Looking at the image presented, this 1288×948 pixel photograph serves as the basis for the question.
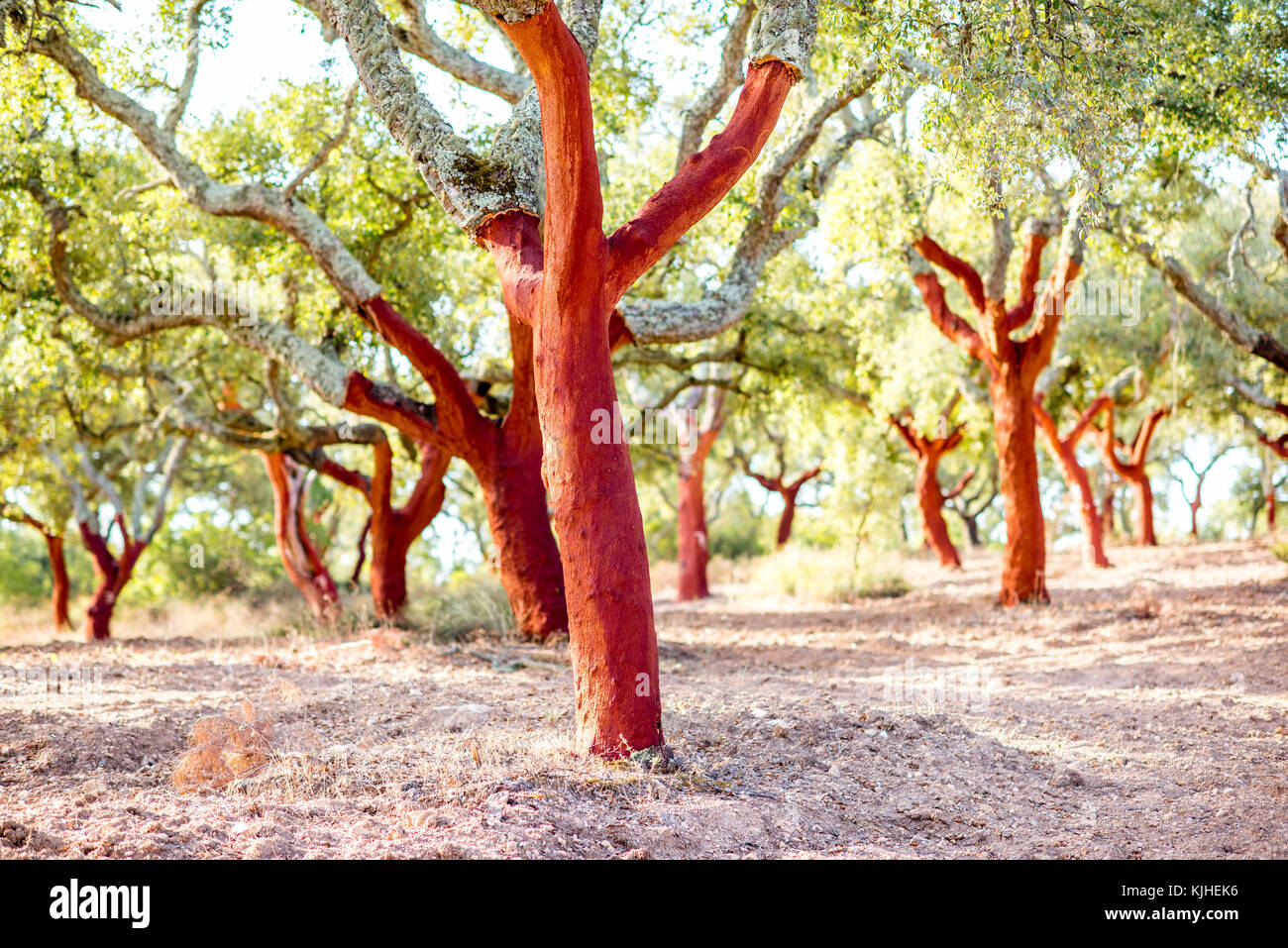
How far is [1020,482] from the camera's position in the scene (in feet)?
36.4

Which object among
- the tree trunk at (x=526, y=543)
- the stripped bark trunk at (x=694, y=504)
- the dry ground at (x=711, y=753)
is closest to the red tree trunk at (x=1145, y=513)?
the stripped bark trunk at (x=694, y=504)

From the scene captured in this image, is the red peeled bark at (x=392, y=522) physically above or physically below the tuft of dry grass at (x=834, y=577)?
above

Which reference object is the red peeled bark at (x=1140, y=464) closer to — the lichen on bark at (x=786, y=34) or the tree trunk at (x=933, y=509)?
the tree trunk at (x=933, y=509)

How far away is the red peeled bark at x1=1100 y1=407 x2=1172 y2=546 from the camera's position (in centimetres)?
1880

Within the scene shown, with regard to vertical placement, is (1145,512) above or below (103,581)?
above

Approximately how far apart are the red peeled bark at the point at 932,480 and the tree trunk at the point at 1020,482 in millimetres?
6425

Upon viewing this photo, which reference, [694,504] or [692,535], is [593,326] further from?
[692,535]

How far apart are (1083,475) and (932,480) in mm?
2551

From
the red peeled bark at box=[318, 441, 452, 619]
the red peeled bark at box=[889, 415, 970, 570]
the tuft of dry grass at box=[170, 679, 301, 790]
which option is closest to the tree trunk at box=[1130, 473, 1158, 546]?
the red peeled bark at box=[889, 415, 970, 570]

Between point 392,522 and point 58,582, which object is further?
point 58,582

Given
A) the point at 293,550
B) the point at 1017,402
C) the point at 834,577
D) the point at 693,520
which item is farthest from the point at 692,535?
the point at 1017,402

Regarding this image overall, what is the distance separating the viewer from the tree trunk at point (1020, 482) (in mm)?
11102

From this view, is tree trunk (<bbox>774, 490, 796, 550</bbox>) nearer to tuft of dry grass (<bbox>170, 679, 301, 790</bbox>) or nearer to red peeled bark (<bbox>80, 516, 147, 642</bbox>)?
red peeled bark (<bbox>80, 516, 147, 642</bbox>)
